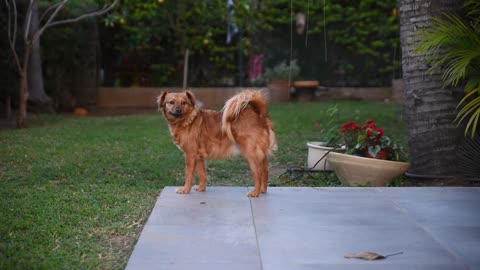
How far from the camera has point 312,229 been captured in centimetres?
442

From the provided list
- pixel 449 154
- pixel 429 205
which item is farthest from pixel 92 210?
pixel 449 154

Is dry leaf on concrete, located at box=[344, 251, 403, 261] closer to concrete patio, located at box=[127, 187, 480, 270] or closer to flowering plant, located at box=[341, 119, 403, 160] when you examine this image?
concrete patio, located at box=[127, 187, 480, 270]

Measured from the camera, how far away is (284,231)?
4387 millimetres

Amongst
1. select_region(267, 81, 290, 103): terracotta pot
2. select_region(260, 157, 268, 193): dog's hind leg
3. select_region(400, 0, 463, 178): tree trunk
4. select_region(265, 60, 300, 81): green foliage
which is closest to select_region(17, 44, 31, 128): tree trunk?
select_region(260, 157, 268, 193): dog's hind leg

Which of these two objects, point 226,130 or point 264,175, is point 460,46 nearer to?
point 264,175

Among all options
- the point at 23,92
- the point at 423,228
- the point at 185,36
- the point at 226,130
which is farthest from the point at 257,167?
the point at 185,36

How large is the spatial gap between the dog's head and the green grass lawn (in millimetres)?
792

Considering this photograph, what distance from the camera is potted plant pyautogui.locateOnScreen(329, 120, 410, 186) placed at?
6.39m

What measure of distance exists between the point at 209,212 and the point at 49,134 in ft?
20.9

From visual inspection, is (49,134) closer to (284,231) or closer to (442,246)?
(284,231)

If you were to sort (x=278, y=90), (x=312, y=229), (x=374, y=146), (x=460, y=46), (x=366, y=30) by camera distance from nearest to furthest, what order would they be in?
(x=312, y=229), (x=460, y=46), (x=374, y=146), (x=278, y=90), (x=366, y=30)

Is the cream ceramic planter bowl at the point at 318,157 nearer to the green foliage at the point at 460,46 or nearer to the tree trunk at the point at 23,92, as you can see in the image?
the green foliage at the point at 460,46

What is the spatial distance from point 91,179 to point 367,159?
290 centimetres

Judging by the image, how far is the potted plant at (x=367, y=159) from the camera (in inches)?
252
